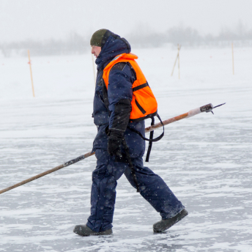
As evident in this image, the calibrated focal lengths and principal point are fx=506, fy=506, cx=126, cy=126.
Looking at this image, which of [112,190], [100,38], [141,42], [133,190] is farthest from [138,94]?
[141,42]

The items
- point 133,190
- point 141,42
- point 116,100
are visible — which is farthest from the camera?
point 141,42

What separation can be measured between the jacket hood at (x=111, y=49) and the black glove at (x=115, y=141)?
52 cm

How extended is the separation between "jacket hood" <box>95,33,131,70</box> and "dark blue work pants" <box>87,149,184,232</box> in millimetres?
652

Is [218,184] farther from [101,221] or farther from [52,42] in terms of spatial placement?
[52,42]

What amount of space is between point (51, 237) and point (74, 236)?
6.6 inches

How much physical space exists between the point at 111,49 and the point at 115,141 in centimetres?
66

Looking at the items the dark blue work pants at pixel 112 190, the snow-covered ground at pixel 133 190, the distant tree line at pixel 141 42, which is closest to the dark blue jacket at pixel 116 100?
the dark blue work pants at pixel 112 190

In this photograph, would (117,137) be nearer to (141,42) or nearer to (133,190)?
(133,190)

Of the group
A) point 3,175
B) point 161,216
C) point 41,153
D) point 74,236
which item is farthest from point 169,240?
point 41,153

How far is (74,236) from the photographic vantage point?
12.1ft

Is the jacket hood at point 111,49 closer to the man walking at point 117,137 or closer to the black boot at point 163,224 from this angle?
the man walking at point 117,137

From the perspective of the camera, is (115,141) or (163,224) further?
(163,224)

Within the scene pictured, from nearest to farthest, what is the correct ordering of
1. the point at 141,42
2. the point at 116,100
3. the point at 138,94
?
the point at 116,100
the point at 138,94
the point at 141,42

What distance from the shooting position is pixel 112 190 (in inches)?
146
